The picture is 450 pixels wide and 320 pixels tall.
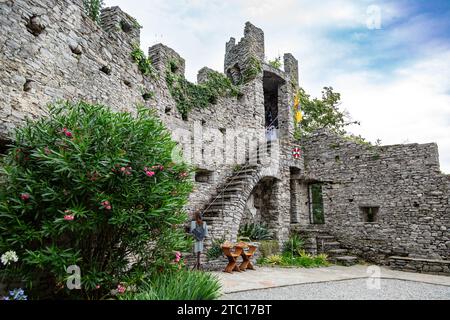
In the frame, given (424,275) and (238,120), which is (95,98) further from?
(424,275)

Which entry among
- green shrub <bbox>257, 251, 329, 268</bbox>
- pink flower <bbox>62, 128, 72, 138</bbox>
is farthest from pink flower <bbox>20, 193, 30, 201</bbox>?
green shrub <bbox>257, 251, 329, 268</bbox>

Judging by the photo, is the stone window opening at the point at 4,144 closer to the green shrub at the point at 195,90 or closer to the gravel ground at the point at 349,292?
the gravel ground at the point at 349,292

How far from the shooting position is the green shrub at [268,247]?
9578 millimetres

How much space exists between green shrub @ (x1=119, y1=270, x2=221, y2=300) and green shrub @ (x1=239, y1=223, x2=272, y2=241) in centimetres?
546

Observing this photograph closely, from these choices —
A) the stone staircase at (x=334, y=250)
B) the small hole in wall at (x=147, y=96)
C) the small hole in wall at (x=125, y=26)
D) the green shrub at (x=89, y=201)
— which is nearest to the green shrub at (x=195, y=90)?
the small hole in wall at (x=147, y=96)

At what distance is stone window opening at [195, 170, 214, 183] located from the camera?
1002 cm

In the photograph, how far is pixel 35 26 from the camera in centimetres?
560

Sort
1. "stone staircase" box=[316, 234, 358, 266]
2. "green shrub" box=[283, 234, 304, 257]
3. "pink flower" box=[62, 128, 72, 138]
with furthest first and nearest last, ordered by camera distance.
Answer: "green shrub" box=[283, 234, 304, 257], "stone staircase" box=[316, 234, 358, 266], "pink flower" box=[62, 128, 72, 138]

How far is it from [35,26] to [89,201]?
3.70 metres

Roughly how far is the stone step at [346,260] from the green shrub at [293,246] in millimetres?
1209

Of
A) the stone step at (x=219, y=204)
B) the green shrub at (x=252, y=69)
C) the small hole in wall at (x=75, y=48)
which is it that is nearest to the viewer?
the small hole in wall at (x=75, y=48)

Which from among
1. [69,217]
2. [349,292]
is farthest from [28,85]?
[349,292]

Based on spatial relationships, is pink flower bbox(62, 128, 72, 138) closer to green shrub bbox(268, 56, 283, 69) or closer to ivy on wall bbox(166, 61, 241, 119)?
ivy on wall bbox(166, 61, 241, 119)

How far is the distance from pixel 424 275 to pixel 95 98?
958 cm
